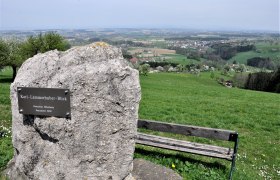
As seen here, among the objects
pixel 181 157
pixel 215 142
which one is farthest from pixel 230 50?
pixel 181 157

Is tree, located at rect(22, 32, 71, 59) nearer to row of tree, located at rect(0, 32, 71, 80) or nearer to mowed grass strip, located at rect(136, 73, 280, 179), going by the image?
row of tree, located at rect(0, 32, 71, 80)

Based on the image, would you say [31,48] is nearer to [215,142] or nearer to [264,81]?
[215,142]

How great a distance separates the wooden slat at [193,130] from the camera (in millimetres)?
8383

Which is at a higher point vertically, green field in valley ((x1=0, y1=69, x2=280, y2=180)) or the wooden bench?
the wooden bench

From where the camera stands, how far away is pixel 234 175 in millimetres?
8461

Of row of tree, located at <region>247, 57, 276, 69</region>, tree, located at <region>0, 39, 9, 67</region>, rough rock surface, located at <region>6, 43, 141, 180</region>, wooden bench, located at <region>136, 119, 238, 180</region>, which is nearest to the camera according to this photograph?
rough rock surface, located at <region>6, 43, 141, 180</region>

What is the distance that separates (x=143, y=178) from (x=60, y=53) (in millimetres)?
3448

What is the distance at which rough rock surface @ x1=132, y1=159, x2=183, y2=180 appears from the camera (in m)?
7.16

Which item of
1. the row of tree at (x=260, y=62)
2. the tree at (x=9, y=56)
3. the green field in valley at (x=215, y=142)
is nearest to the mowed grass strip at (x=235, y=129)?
the green field in valley at (x=215, y=142)

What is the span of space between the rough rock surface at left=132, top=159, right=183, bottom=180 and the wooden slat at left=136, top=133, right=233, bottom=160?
1362 mm

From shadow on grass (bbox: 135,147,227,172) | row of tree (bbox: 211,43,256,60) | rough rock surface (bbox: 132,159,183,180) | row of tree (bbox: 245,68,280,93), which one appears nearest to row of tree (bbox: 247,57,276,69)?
row of tree (bbox: 211,43,256,60)

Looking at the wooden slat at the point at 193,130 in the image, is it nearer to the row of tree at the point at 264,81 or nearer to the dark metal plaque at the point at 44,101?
the dark metal plaque at the point at 44,101

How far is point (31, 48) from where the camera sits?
38469mm

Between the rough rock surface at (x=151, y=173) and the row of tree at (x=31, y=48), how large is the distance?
31.0 meters
